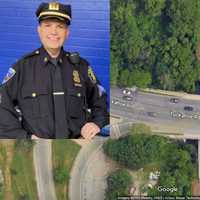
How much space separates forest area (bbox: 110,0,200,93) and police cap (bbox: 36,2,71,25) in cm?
38

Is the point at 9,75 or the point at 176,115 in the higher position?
the point at 9,75

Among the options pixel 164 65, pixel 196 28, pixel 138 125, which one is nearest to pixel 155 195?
pixel 138 125

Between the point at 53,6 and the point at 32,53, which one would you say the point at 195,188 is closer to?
the point at 32,53

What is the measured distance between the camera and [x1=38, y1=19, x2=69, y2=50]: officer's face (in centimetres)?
358

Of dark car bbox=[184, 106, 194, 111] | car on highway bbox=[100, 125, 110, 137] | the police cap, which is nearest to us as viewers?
the police cap

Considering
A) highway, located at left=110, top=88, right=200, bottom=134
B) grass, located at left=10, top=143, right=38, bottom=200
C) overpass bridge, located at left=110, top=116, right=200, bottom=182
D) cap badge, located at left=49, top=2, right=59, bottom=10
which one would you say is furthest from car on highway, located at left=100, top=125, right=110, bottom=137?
cap badge, located at left=49, top=2, right=59, bottom=10

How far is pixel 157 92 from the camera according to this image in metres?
3.96

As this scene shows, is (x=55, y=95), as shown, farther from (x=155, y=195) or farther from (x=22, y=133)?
(x=155, y=195)

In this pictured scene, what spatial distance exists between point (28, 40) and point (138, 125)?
0.88 metres

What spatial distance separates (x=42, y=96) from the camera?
12.1 ft

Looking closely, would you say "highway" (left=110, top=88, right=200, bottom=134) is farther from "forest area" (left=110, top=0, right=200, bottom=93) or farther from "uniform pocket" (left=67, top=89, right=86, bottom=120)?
"uniform pocket" (left=67, top=89, right=86, bottom=120)

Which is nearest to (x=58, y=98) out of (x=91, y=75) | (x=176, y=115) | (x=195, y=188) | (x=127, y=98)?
(x=91, y=75)

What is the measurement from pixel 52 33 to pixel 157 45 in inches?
29.4

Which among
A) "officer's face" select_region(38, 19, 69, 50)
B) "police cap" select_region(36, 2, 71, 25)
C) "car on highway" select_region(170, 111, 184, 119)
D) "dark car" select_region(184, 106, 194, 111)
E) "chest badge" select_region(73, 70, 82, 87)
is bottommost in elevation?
"car on highway" select_region(170, 111, 184, 119)
